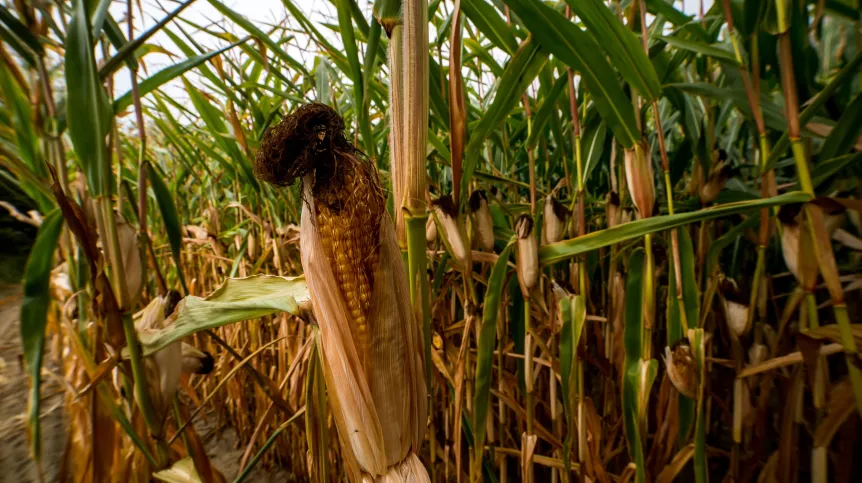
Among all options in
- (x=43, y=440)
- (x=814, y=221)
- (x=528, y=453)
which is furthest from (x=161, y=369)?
(x=43, y=440)

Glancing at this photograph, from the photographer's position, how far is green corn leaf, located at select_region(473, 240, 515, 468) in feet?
1.49

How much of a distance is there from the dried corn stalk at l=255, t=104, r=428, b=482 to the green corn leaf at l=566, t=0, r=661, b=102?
287mm

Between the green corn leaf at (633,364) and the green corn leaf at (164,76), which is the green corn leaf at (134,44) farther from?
the green corn leaf at (633,364)

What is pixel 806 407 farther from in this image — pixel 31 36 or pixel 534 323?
pixel 31 36

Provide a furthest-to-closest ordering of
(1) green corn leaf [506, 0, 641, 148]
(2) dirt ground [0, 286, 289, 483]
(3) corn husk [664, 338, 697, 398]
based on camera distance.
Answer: (2) dirt ground [0, 286, 289, 483]
(3) corn husk [664, 338, 697, 398]
(1) green corn leaf [506, 0, 641, 148]

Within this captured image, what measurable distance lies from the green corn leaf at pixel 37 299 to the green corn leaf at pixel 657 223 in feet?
1.91

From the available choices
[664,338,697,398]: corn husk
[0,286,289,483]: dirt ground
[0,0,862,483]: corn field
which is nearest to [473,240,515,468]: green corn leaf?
[0,0,862,483]: corn field

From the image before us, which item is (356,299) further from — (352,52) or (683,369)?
(683,369)

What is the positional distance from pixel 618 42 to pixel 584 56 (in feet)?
0.13

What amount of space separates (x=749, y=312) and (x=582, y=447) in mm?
312

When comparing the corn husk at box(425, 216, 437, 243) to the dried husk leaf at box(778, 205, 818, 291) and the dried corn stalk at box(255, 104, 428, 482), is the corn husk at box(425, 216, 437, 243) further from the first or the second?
the dried husk leaf at box(778, 205, 818, 291)

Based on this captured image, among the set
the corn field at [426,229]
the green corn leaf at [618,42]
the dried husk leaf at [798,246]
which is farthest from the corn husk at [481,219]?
the dried husk leaf at [798,246]

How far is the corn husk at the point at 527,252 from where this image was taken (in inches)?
18.8

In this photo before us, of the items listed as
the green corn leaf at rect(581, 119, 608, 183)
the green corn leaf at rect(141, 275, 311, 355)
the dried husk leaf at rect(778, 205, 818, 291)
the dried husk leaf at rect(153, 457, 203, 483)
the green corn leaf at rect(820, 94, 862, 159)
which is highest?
the green corn leaf at rect(581, 119, 608, 183)
